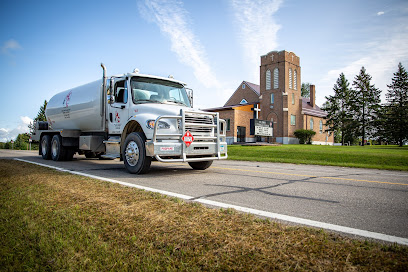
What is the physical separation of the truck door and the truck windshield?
34 cm

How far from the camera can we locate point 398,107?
40875 mm

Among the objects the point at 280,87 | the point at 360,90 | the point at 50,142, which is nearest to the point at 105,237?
the point at 50,142

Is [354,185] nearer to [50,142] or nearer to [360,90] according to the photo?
[50,142]

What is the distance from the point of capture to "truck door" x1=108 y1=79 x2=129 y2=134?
805 cm

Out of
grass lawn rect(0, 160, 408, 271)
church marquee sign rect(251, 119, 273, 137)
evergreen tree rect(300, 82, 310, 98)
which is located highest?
evergreen tree rect(300, 82, 310, 98)

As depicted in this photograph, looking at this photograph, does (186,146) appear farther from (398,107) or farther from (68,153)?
(398,107)

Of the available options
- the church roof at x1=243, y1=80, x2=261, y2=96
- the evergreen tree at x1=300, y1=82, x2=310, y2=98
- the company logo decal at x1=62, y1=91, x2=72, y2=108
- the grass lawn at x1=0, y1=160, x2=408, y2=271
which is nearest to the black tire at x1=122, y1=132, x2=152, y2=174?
the grass lawn at x1=0, y1=160, x2=408, y2=271

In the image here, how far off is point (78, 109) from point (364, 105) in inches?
1919

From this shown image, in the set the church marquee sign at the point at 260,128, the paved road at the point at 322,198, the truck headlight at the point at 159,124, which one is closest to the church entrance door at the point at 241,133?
the church marquee sign at the point at 260,128

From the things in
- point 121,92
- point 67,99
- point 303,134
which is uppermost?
point 67,99

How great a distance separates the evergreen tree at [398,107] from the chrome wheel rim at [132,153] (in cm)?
4295

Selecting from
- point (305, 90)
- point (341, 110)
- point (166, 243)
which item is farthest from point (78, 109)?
point (305, 90)

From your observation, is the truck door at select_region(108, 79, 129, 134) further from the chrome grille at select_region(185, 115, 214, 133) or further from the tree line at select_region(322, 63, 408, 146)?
the tree line at select_region(322, 63, 408, 146)

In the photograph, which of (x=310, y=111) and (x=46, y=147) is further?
(x=310, y=111)
